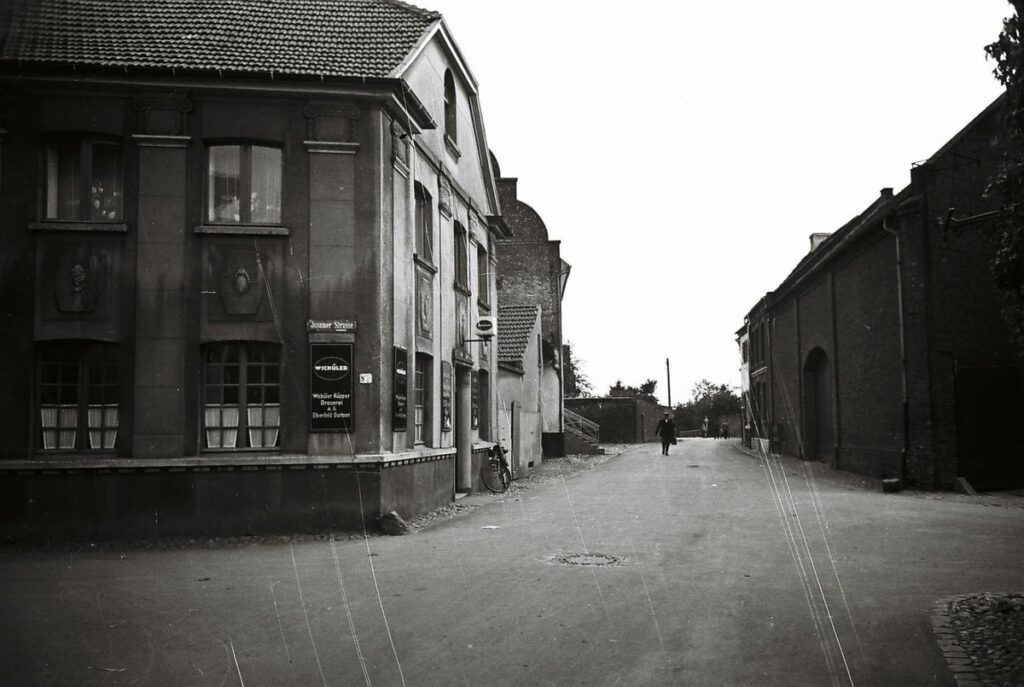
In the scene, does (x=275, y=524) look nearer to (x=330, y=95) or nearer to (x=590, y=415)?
(x=330, y=95)

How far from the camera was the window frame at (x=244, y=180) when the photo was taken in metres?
13.3

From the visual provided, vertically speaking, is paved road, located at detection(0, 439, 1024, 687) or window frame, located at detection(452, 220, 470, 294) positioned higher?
window frame, located at detection(452, 220, 470, 294)

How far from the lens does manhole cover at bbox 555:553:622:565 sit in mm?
10125

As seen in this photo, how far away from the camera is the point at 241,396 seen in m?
13.1

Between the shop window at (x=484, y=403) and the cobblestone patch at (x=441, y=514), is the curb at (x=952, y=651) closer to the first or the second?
the cobblestone patch at (x=441, y=514)

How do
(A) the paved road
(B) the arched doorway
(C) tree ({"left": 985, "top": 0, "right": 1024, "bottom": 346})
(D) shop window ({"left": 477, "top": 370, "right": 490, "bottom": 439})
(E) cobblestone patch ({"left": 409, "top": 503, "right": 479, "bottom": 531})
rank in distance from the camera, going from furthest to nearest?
(B) the arched doorway
(D) shop window ({"left": 477, "top": 370, "right": 490, "bottom": 439})
(E) cobblestone patch ({"left": 409, "top": 503, "right": 479, "bottom": 531})
(C) tree ({"left": 985, "top": 0, "right": 1024, "bottom": 346})
(A) the paved road

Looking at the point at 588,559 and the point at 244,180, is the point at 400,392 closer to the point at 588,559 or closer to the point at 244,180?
the point at 244,180

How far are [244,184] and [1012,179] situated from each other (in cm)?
1022

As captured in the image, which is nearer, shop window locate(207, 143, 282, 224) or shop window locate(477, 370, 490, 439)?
shop window locate(207, 143, 282, 224)

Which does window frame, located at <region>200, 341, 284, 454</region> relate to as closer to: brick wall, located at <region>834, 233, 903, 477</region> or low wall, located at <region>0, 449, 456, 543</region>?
low wall, located at <region>0, 449, 456, 543</region>

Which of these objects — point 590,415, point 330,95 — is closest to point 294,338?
point 330,95

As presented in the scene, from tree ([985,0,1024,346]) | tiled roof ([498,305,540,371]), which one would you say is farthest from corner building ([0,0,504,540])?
tiled roof ([498,305,540,371])

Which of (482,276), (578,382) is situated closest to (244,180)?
(482,276)

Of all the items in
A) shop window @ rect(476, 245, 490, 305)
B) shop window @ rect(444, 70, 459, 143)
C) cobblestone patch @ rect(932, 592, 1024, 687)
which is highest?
shop window @ rect(444, 70, 459, 143)
